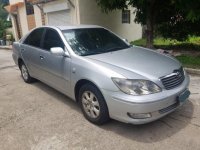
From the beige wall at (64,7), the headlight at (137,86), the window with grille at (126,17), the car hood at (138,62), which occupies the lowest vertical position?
the headlight at (137,86)

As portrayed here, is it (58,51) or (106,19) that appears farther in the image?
(106,19)

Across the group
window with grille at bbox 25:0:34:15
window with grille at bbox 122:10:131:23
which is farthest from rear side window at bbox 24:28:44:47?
window with grille at bbox 25:0:34:15

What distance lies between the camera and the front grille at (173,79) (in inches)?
130

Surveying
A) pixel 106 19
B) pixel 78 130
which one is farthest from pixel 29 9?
pixel 78 130

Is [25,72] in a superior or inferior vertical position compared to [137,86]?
inferior

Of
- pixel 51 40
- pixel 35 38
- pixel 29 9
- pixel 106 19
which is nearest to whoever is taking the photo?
pixel 51 40

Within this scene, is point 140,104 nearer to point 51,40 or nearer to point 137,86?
point 137,86

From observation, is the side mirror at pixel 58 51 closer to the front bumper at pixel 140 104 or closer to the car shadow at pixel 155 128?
the front bumper at pixel 140 104

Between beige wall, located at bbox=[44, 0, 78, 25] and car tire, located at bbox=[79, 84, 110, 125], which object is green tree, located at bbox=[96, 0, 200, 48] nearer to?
beige wall, located at bbox=[44, 0, 78, 25]

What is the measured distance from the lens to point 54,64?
14.5 feet

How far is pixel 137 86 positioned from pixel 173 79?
2.20 feet

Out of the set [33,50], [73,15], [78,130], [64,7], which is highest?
[64,7]

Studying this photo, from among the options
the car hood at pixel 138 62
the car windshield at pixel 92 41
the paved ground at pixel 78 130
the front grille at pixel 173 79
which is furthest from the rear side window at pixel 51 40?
the front grille at pixel 173 79

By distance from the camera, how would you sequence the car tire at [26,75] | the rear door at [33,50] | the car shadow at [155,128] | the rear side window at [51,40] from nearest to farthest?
the car shadow at [155,128]
the rear side window at [51,40]
the rear door at [33,50]
the car tire at [26,75]
